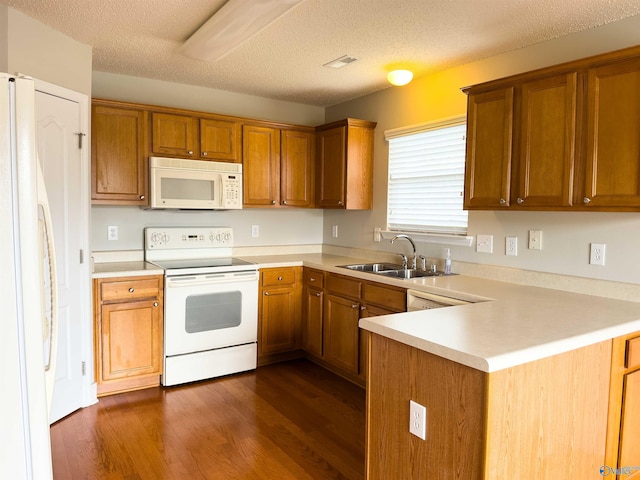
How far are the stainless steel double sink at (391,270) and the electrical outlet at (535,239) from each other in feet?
2.28

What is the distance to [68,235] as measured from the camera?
292 centimetres

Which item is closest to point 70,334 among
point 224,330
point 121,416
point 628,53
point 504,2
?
point 121,416

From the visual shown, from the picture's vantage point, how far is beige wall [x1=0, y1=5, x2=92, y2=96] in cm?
255

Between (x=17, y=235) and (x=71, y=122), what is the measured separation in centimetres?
191

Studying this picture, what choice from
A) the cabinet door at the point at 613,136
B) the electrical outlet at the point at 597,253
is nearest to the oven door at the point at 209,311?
the electrical outlet at the point at 597,253

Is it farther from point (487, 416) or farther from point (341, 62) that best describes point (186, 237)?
point (487, 416)

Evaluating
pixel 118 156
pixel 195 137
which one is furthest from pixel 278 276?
pixel 118 156

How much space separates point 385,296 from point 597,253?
4.19 ft

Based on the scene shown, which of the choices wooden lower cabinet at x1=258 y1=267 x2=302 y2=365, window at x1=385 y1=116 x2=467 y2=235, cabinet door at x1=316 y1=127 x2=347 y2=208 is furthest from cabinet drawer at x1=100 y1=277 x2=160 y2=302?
window at x1=385 y1=116 x2=467 y2=235

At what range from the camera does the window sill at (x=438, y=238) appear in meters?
3.28

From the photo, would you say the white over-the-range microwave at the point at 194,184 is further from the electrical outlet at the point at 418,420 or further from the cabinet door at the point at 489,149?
the electrical outlet at the point at 418,420

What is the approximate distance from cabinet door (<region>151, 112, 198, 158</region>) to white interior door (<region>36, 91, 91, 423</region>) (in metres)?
0.66

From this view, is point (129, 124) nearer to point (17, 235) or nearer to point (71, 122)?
point (71, 122)

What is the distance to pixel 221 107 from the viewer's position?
4195mm
